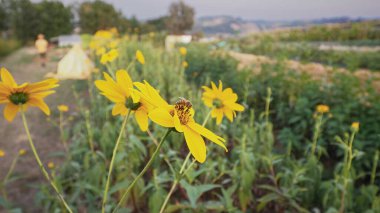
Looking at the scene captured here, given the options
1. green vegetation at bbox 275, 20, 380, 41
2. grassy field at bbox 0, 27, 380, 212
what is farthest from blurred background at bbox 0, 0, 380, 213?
green vegetation at bbox 275, 20, 380, 41

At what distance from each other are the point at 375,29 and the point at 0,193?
1320 centimetres

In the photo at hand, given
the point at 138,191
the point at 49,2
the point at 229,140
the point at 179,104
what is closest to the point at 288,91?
the point at 229,140

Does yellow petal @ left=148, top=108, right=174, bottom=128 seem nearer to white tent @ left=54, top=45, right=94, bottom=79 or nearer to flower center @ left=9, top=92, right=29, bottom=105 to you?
flower center @ left=9, top=92, right=29, bottom=105

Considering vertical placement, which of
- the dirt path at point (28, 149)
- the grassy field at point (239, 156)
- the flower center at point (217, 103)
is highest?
the flower center at point (217, 103)

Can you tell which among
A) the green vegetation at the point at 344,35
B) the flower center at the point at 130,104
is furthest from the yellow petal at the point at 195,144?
the green vegetation at the point at 344,35

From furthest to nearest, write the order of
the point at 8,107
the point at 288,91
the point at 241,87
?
the point at 241,87 < the point at 288,91 < the point at 8,107

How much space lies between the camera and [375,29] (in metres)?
12.1

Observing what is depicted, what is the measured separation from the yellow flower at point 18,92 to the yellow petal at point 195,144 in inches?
10.9

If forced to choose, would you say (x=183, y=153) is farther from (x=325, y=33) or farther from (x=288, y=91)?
(x=325, y=33)

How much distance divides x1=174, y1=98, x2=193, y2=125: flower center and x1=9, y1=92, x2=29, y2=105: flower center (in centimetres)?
34

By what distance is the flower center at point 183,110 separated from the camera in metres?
0.55

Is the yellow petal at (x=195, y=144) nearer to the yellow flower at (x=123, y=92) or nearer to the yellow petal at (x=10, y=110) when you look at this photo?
the yellow flower at (x=123, y=92)

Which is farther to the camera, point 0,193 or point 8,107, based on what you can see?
point 0,193

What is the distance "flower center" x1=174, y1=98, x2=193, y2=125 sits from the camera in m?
0.55
